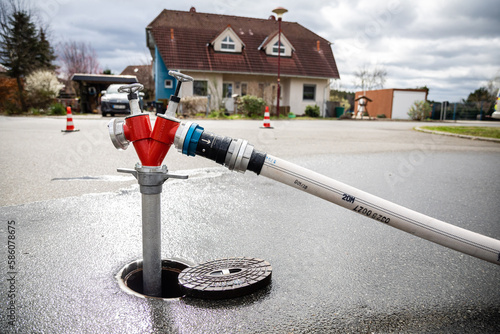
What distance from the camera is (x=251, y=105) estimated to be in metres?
21.7

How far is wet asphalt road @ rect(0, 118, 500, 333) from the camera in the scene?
1851 mm

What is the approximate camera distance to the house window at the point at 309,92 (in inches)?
1166

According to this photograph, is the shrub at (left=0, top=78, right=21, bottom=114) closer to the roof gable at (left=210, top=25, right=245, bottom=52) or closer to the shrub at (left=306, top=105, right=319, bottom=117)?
the roof gable at (left=210, top=25, right=245, bottom=52)

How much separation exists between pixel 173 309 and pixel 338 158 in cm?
553

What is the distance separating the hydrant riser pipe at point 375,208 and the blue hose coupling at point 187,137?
376 mm

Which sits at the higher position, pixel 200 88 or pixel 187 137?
pixel 200 88

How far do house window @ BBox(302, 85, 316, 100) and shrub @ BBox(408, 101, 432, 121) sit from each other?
7768mm

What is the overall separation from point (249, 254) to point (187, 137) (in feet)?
3.79

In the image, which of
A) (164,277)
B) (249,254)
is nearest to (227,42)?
(249,254)

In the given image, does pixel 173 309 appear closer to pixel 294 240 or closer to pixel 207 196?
pixel 294 240

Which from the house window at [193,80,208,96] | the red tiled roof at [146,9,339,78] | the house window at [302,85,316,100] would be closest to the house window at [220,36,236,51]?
the red tiled roof at [146,9,339,78]

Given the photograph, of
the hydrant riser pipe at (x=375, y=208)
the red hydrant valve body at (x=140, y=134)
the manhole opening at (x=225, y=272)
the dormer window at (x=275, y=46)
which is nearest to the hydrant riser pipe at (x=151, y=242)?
the red hydrant valve body at (x=140, y=134)

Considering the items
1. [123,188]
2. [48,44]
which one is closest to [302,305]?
[123,188]

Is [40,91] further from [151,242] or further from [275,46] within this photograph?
[151,242]
